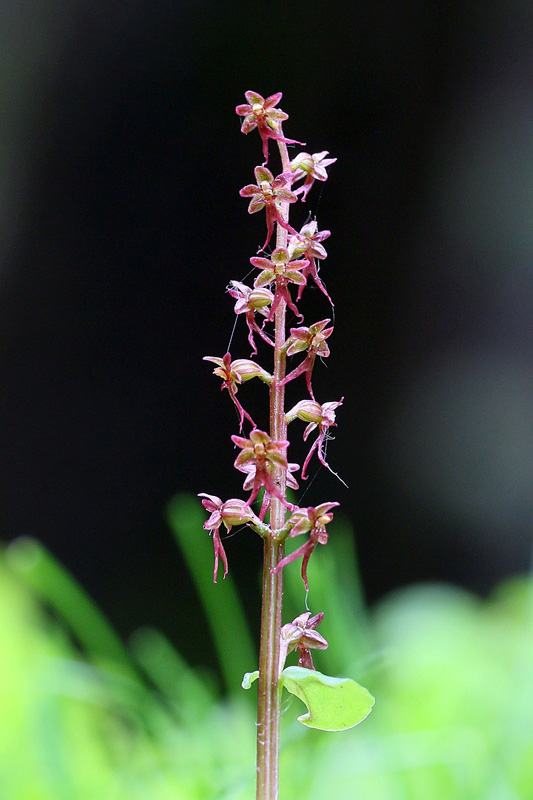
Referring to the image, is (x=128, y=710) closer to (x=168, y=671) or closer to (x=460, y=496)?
(x=168, y=671)

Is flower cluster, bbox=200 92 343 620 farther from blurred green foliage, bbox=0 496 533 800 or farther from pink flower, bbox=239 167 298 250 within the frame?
blurred green foliage, bbox=0 496 533 800

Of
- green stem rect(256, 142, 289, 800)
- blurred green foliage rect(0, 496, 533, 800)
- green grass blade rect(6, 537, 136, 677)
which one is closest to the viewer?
green stem rect(256, 142, 289, 800)

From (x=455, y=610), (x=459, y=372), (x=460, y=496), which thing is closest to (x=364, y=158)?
(x=459, y=372)

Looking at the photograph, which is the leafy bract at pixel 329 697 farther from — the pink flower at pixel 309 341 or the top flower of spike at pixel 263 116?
the top flower of spike at pixel 263 116

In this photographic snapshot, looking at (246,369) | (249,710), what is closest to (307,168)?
(246,369)

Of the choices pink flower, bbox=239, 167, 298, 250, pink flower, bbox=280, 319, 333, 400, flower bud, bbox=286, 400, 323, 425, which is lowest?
flower bud, bbox=286, 400, 323, 425

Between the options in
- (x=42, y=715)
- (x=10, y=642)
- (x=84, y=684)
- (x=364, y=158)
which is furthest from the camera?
(x=364, y=158)

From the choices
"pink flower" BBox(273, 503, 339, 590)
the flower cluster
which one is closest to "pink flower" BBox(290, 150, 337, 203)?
the flower cluster
